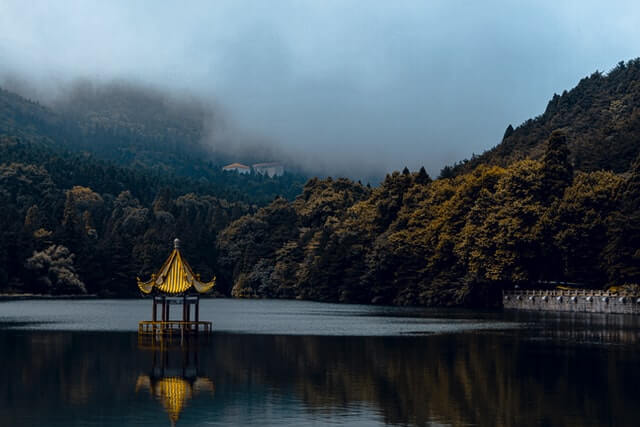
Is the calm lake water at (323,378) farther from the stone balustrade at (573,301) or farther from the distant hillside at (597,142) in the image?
the distant hillside at (597,142)

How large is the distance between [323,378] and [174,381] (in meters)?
5.36

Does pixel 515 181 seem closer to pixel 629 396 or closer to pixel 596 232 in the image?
pixel 596 232

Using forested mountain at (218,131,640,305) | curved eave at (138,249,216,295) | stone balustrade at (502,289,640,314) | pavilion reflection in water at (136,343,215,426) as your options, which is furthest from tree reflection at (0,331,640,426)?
forested mountain at (218,131,640,305)

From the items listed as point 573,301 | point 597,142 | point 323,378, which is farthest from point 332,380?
point 597,142

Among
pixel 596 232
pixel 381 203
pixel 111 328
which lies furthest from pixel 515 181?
pixel 111 328

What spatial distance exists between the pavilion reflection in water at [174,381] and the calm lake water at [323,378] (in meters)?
0.05

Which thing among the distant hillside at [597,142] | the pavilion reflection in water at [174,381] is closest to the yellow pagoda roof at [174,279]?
the pavilion reflection in water at [174,381]

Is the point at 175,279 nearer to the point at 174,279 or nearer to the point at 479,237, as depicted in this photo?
the point at 174,279

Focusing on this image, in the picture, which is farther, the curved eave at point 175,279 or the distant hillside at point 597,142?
the distant hillside at point 597,142

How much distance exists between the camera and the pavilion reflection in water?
2914 cm

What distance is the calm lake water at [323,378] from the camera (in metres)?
27.0

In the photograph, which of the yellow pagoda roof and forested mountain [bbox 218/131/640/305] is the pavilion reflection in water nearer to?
the yellow pagoda roof

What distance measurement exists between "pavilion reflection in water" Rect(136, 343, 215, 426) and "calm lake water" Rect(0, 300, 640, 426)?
5 centimetres

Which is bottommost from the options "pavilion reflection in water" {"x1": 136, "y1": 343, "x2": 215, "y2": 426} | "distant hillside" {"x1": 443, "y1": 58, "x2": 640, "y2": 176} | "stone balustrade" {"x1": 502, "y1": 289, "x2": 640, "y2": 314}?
"pavilion reflection in water" {"x1": 136, "y1": 343, "x2": 215, "y2": 426}
